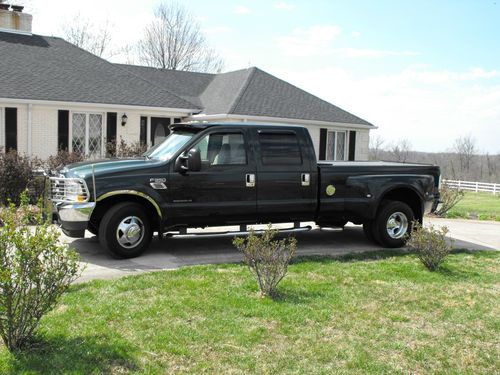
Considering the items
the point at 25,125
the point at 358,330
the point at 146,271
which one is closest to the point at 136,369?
the point at 358,330

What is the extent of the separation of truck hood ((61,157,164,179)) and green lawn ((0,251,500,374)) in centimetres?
181

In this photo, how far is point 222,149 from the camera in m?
8.77

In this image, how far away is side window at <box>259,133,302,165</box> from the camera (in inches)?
353

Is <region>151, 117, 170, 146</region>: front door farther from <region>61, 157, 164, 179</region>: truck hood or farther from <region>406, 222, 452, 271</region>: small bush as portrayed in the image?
<region>406, 222, 452, 271</region>: small bush

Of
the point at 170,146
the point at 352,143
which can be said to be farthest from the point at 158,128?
the point at 170,146

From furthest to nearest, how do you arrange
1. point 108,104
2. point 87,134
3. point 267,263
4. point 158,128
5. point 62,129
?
point 158,128
point 87,134
point 108,104
point 62,129
point 267,263

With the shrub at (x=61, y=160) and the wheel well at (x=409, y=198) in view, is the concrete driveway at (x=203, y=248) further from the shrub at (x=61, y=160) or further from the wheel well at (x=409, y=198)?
the shrub at (x=61, y=160)

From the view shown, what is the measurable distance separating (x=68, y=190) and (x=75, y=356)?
13.1 feet

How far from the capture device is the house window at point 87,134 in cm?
1877

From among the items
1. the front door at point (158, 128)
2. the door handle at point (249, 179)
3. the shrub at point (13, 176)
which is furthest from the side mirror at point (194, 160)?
the front door at point (158, 128)

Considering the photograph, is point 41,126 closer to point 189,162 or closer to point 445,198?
point 189,162

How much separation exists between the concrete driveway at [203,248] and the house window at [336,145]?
11398 millimetres

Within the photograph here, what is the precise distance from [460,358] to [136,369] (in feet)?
9.34

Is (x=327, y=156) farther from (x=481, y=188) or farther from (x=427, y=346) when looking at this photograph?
(x=481, y=188)
